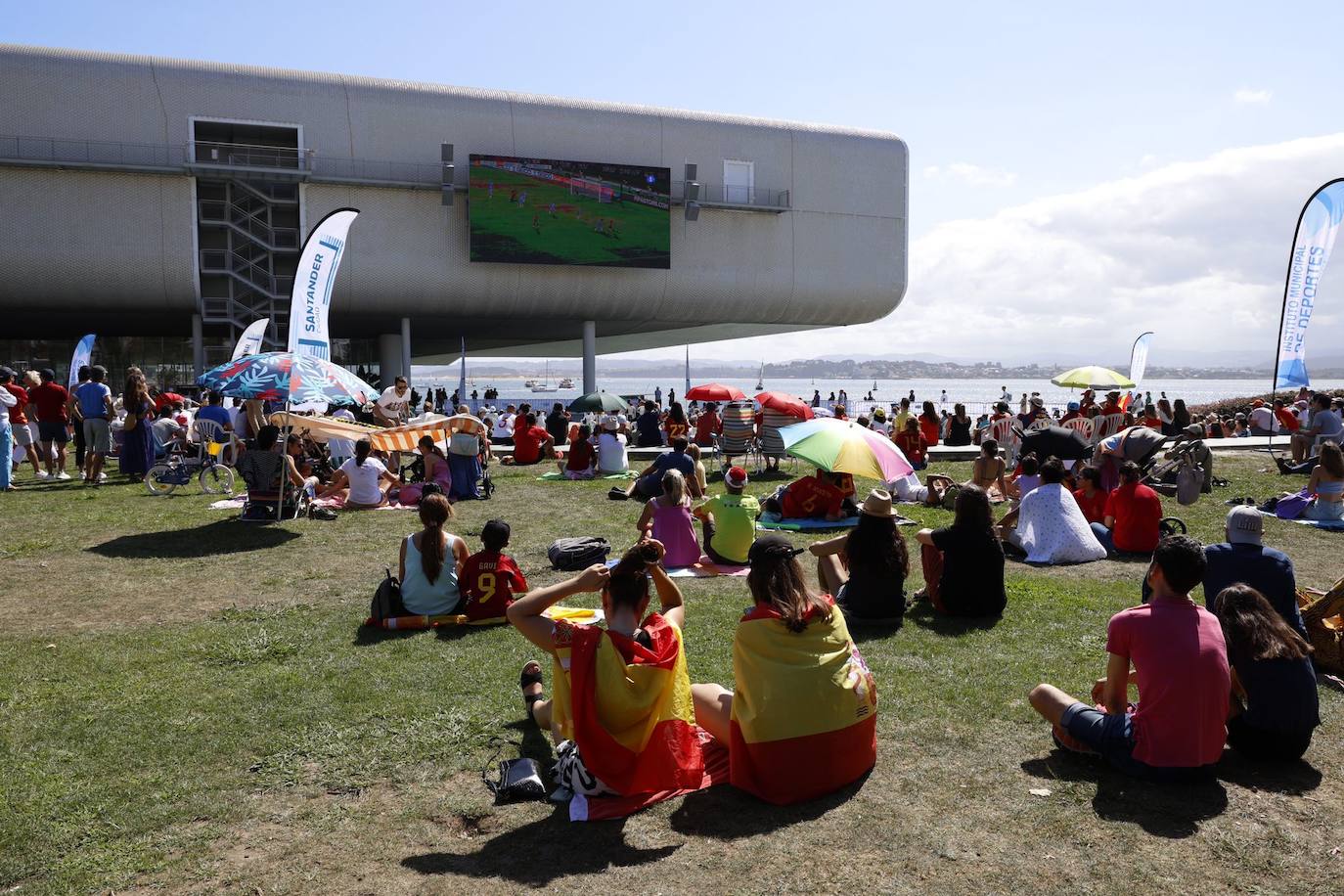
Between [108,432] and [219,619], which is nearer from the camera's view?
[219,619]

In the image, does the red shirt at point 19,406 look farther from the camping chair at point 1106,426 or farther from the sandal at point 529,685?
the camping chair at point 1106,426

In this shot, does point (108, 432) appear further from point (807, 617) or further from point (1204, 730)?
point (1204, 730)

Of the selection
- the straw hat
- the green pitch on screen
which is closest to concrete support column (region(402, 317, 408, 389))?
the green pitch on screen

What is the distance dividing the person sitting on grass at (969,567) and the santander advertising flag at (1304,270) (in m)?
18.5

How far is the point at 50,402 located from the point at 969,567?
14540mm

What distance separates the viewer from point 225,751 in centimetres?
502

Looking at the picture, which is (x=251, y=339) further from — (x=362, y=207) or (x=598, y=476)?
(x=362, y=207)

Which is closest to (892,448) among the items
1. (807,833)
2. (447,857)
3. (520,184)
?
(807,833)

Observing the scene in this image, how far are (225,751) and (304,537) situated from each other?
6.52 meters

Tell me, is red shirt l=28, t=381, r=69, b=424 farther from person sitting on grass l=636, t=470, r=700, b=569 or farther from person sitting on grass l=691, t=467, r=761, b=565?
person sitting on grass l=691, t=467, r=761, b=565

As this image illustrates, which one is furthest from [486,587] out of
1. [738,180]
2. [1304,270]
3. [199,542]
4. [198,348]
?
[738,180]

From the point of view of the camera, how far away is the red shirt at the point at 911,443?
58.0 ft

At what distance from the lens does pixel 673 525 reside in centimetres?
930

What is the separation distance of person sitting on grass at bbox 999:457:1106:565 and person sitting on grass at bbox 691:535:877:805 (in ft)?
19.8
